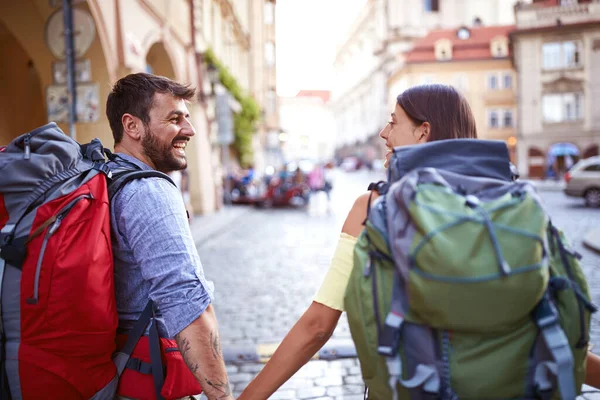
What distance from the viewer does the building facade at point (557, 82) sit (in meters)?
36.0

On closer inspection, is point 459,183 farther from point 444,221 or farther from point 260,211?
point 260,211

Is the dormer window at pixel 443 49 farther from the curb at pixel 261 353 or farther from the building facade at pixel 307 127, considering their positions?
the building facade at pixel 307 127

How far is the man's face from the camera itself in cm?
187

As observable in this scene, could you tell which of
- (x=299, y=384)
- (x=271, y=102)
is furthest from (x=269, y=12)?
(x=299, y=384)

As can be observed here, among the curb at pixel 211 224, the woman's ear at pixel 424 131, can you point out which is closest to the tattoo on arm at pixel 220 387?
the woman's ear at pixel 424 131

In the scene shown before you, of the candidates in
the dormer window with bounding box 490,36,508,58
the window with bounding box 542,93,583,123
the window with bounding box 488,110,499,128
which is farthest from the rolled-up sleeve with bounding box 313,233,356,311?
the dormer window with bounding box 490,36,508,58

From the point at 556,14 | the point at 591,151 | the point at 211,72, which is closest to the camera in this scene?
the point at 211,72

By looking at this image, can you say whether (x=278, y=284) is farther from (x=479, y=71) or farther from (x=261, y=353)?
(x=479, y=71)

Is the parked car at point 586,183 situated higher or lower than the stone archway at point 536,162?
lower

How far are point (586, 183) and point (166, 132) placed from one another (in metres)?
17.8

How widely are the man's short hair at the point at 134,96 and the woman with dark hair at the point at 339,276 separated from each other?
0.83 m

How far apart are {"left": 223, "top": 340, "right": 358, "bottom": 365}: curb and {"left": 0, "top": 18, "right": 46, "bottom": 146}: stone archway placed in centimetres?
820

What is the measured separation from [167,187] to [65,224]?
1.18 ft

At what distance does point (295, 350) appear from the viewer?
5.14ft
